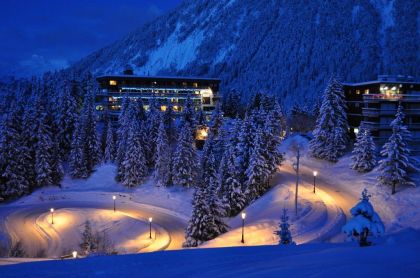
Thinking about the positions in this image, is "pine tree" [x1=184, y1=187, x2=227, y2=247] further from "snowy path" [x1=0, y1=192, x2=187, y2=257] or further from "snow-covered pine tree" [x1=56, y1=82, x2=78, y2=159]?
"snow-covered pine tree" [x1=56, y1=82, x2=78, y2=159]

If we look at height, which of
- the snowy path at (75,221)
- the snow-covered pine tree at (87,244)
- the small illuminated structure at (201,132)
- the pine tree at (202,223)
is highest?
the small illuminated structure at (201,132)

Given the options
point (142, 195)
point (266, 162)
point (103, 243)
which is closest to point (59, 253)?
point (103, 243)

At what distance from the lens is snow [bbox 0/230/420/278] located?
12195 mm

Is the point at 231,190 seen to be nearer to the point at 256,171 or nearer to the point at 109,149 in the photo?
the point at 256,171

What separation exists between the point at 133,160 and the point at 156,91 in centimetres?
4235

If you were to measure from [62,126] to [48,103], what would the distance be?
14245 millimetres

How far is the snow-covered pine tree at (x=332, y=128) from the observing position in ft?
195

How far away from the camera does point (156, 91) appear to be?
3922 inches

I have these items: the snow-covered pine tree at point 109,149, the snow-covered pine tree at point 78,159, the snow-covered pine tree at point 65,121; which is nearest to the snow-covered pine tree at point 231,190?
the snow-covered pine tree at point 109,149

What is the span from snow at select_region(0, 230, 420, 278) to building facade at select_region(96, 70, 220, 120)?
250ft

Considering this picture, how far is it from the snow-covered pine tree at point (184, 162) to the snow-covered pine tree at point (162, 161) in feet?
6.17

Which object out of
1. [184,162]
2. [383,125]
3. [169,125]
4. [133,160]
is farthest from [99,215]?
[383,125]

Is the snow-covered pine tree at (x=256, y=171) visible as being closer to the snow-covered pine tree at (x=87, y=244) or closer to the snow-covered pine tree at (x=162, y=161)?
the snow-covered pine tree at (x=162, y=161)

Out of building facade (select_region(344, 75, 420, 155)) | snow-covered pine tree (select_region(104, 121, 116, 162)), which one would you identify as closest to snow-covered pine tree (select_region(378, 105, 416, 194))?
building facade (select_region(344, 75, 420, 155))
